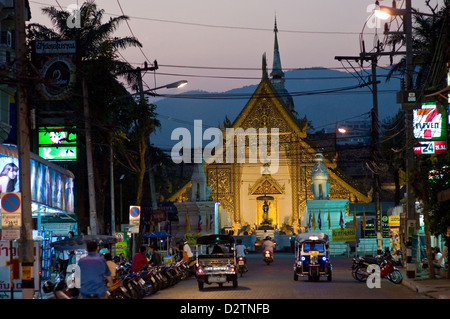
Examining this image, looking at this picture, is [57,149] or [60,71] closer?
[60,71]

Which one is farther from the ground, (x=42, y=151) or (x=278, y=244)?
(x=42, y=151)

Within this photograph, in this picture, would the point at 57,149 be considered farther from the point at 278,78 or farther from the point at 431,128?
the point at 278,78

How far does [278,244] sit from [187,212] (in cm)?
708

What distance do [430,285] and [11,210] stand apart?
13.6m

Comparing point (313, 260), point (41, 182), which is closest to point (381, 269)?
point (313, 260)

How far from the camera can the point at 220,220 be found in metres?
61.8

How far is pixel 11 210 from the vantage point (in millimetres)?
16844

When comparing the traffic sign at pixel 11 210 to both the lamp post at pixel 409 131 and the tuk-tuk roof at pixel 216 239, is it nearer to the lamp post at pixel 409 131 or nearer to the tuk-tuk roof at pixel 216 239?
the tuk-tuk roof at pixel 216 239

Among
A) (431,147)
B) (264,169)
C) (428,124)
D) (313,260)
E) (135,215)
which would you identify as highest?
(428,124)

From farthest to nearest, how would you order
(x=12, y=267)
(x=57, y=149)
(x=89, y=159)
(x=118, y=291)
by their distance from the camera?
(x=57, y=149), (x=89, y=159), (x=118, y=291), (x=12, y=267)

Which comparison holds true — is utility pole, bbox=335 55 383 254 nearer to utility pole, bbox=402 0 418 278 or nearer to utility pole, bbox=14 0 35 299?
utility pole, bbox=402 0 418 278

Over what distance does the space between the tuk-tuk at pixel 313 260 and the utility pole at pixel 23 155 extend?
1282 cm
